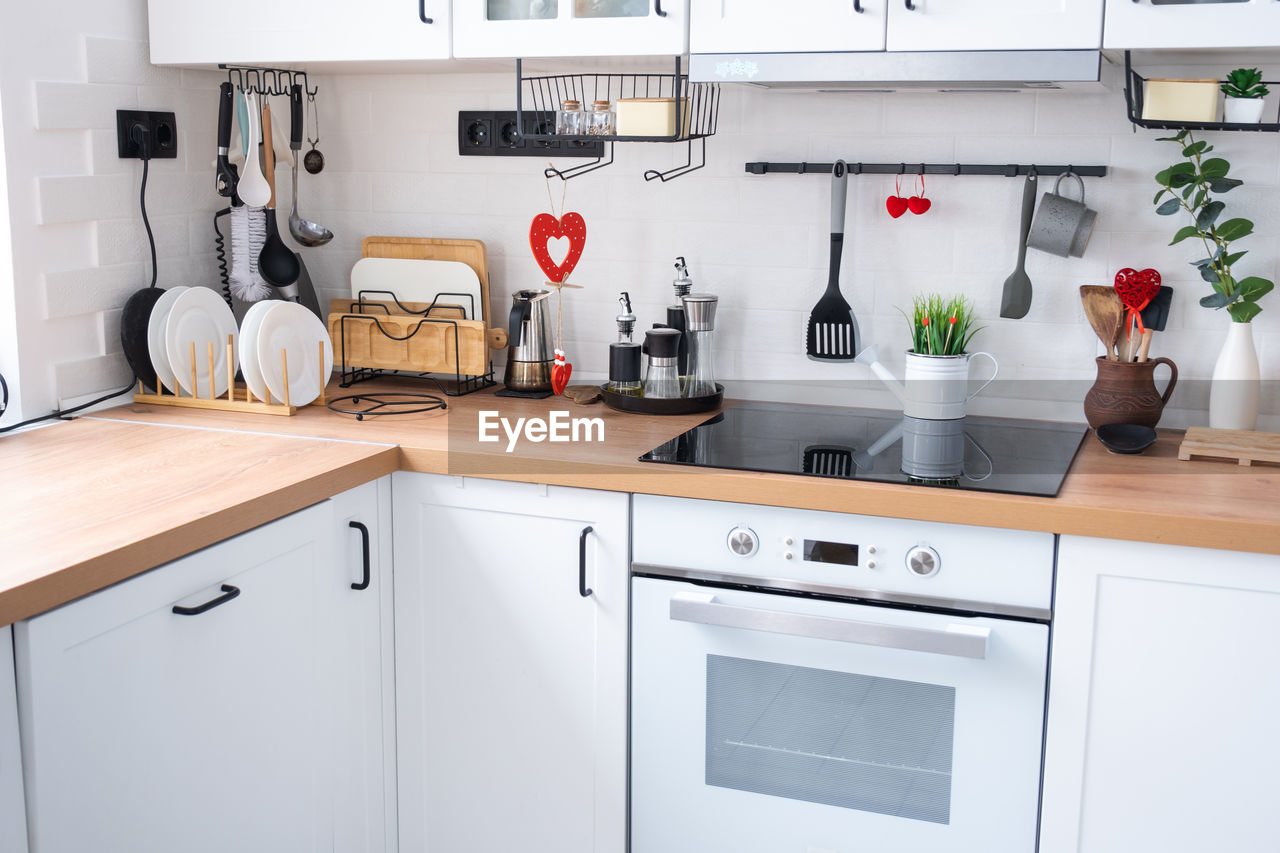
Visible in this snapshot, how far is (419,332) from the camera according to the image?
2461mm

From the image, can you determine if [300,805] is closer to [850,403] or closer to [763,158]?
[850,403]

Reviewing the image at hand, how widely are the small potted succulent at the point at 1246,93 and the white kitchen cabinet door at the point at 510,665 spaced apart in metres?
1.14

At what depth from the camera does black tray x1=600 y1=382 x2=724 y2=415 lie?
2217 millimetres

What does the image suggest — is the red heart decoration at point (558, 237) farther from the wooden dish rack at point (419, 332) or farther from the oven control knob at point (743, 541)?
the oven control knob at point (743, 541)

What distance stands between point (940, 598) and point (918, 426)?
392 millimetres

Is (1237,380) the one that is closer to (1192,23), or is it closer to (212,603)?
(1192,23)

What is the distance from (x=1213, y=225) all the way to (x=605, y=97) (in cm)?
114

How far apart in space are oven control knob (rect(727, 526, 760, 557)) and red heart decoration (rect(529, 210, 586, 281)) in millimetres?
822

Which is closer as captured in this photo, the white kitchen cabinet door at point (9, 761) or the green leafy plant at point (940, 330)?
the white kitchen cabinet door at point (9, 761)

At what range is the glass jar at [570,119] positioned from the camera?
2.19 m

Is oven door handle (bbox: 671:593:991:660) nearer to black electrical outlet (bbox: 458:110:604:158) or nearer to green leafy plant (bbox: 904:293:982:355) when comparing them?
green leafy plant (bbox: 904:293:982:355)

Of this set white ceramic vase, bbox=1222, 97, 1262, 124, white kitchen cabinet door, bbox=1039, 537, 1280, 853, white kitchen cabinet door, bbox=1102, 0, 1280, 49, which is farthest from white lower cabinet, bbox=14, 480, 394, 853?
white ceramic vase, bbox=1222, 97, 1262, 124

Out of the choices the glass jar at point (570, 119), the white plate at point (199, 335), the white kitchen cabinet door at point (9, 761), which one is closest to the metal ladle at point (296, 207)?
the white plate at point (199, 335)

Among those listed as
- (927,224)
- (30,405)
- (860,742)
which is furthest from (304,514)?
(927,224)
